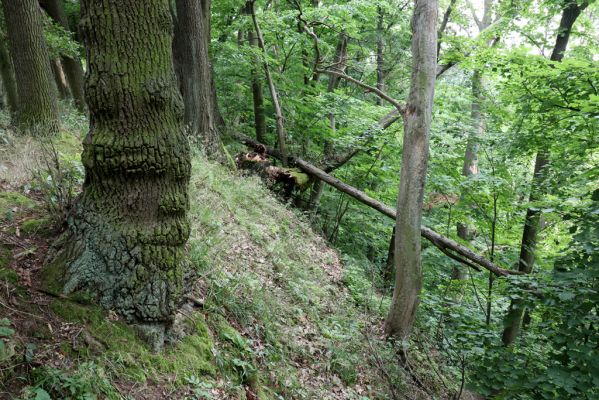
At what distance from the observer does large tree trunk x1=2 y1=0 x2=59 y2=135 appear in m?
6.70

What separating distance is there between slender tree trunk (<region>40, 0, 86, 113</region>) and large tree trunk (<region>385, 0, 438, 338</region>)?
345 inches

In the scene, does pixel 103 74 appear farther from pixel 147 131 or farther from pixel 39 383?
pixel 39 383

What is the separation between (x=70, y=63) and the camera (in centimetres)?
1166

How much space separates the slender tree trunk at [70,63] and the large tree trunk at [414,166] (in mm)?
8752

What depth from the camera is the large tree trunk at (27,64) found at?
6.70 meters

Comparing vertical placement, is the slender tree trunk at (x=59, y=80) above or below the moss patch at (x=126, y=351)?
above

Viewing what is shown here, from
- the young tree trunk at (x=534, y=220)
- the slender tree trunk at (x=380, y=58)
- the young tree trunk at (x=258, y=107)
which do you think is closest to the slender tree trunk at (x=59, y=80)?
the young tree trunk at (x=258, y=107)

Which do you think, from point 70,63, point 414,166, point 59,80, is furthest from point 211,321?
point 59,80

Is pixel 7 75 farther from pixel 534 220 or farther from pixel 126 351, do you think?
pixel 534 220

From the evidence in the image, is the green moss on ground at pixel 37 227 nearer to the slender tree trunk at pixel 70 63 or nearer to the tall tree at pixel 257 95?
the tall tree at pixel 257 95

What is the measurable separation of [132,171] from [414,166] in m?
4.03

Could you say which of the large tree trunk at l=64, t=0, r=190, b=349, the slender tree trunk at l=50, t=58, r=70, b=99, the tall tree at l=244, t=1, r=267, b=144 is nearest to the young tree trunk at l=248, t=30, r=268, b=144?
the tall tree at l=244, t=1, r=267, b=144

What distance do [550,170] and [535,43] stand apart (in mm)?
4425

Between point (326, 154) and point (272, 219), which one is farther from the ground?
point (326, 154)
